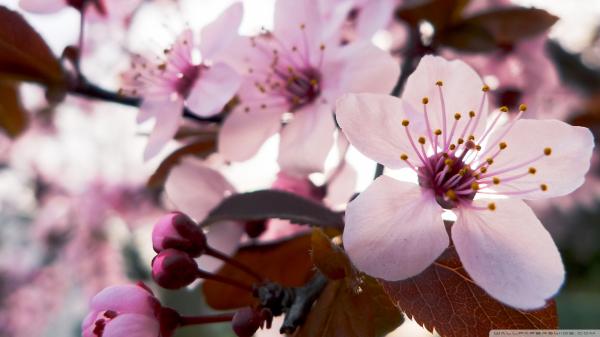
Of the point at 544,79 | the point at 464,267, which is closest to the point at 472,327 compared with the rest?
the point at 464,267

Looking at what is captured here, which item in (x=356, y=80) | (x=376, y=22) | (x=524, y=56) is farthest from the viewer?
(x=524, y=56)

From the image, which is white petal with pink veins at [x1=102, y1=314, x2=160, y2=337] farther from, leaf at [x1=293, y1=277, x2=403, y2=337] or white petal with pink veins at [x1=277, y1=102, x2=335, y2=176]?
white petal with pink veins at [x1=277, y1=102, x2=335, y2=176]

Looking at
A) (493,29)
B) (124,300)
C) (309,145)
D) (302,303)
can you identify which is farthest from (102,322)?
(493,29)

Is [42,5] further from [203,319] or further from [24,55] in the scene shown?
[203,319]

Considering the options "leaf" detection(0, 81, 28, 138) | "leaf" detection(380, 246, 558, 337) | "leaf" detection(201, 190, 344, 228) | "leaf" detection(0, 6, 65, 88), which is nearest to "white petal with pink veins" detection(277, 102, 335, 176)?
"leaf" detection(201, 190, 344, 228)

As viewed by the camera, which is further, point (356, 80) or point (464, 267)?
point (356, 80)

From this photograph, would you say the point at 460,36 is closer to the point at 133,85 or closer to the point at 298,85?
the point at 298,85

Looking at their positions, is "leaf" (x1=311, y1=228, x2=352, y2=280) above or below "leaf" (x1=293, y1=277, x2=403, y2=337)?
above
